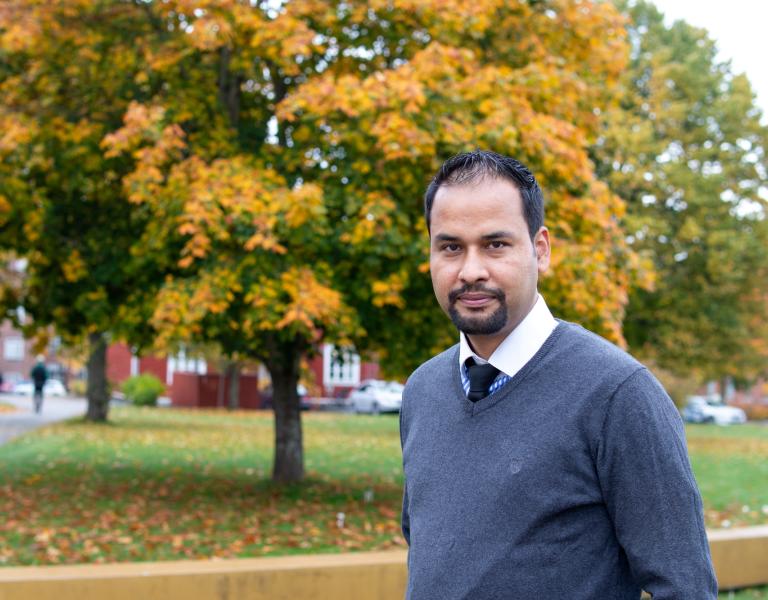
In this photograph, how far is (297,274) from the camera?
8.71m

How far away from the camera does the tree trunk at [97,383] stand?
2364cm


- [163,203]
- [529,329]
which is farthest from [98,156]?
[529,329]

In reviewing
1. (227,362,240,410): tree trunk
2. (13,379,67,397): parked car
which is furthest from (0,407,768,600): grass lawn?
(13,379,67,397): parked car

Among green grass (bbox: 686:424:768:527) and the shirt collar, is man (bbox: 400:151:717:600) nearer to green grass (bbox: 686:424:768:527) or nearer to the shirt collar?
the shirt collar

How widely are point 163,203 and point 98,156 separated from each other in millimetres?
1906

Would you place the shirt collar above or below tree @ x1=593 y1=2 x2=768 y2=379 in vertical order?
below

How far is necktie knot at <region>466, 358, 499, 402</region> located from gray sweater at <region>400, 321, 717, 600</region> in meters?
0.03

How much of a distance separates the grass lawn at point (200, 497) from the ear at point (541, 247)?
5813 millimetres

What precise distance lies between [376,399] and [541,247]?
3726cm

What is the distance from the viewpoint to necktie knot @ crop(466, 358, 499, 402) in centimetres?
206

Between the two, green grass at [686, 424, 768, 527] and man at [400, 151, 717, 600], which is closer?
man at [400, 151, 717, 600]

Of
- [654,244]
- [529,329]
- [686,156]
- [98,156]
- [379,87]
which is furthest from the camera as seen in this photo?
[686,156]

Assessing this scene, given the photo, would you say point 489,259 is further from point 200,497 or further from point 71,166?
point 200,497

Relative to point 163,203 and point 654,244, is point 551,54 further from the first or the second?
point 654,244
